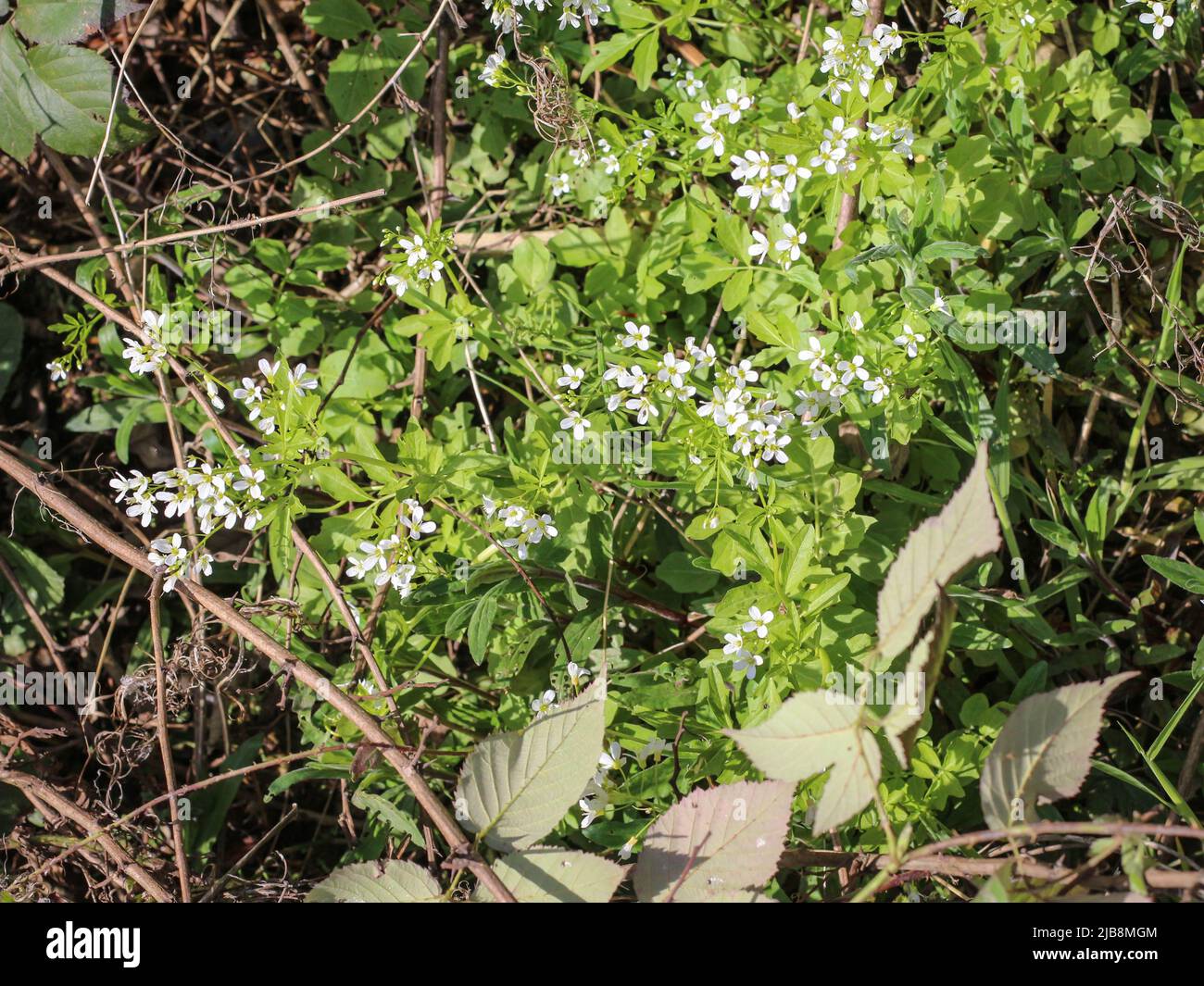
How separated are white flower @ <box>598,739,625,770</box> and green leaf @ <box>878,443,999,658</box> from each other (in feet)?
3.66

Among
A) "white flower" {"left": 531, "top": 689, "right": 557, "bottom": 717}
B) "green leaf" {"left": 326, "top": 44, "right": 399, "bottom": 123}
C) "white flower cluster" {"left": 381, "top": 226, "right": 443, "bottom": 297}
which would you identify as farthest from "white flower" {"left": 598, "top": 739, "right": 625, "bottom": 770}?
"green leaf" {"left": 326, "top": 44, "right": 399, "bottom": 123}

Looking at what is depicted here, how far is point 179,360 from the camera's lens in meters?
3.44

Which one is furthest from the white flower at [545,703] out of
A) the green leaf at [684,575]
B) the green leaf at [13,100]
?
the green leaf at [13,100]

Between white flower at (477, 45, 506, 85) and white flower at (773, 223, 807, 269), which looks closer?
white flower at (773, 223, 807, 269)

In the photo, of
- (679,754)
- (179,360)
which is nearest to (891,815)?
(679,754)

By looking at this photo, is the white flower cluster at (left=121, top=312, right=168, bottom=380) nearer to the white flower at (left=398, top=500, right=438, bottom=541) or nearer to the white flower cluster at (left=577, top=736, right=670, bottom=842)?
the white flower at (left=398, top=500, right=438, bottom=541)

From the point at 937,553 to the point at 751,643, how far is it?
36.2 inches

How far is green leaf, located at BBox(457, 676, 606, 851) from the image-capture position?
202 centimetres

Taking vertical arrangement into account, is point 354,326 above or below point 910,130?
below

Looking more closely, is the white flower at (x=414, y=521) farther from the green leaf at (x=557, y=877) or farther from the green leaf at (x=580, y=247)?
the green leaf at (x=580, y=247)

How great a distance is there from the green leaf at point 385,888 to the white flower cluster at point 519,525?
952 millimetres

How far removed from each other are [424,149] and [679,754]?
2.40 m

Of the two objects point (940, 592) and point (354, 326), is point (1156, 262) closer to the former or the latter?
point (940, 592)
